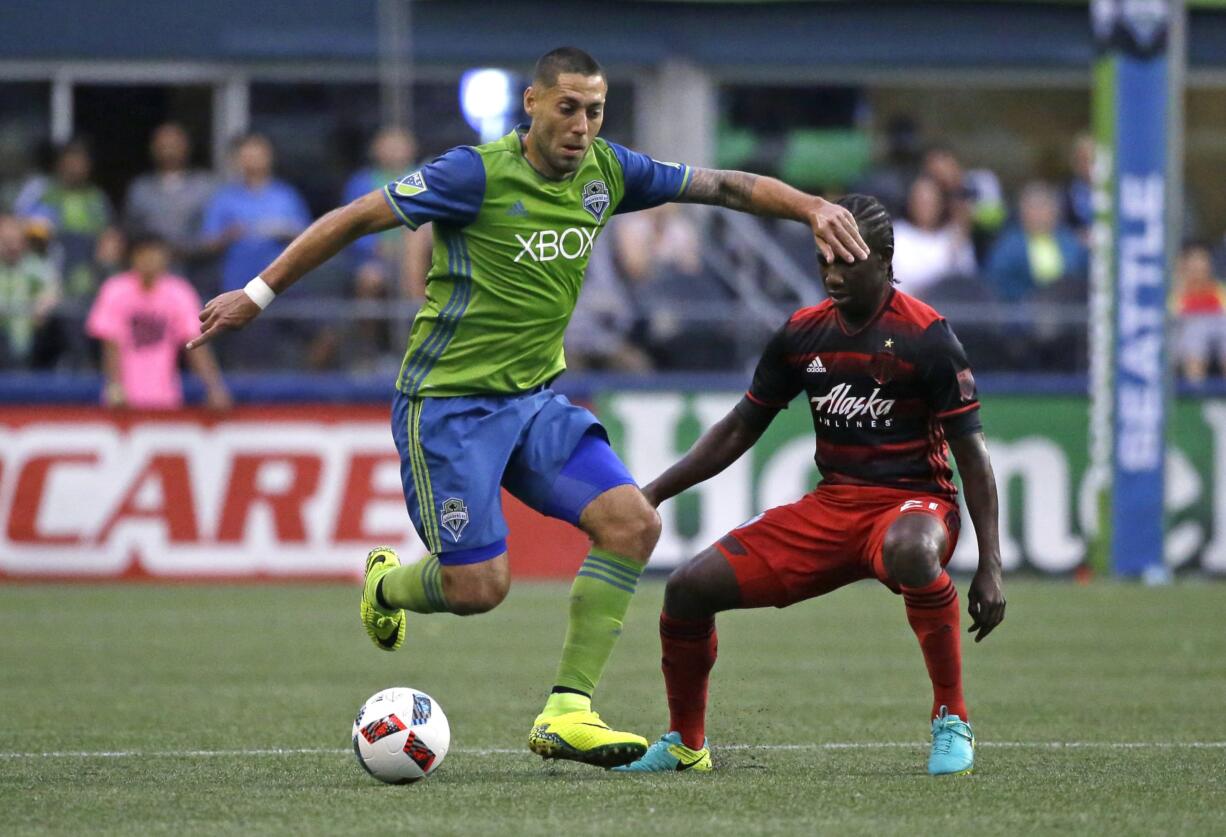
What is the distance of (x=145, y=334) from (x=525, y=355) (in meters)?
8.42

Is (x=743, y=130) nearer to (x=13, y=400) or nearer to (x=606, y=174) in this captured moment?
(x=13, y=400)

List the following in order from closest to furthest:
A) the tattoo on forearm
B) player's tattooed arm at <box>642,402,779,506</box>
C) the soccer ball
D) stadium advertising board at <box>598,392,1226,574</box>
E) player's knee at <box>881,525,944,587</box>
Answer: the soccer ball < player's knee at <box>881,525,944,587</box> < the tattoo on forearm < player's tattooed arm at <box>642,402,779,506</box> < stadium advertising board at <box>598,392,1226,574</box>

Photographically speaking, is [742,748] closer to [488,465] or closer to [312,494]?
[488,465]

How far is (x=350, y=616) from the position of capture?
1238cm

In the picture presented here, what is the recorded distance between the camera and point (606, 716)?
314 inches

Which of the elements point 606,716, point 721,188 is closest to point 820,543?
point 721,188

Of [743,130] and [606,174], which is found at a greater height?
[743,130]

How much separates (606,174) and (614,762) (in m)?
1.94

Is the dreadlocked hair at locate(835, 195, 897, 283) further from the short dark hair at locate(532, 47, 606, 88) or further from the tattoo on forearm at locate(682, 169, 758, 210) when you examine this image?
the short dark hair at locate(532, 47, 606, 88)

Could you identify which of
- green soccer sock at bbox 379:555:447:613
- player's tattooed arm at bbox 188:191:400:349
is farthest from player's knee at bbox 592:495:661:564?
player's tattooed arm at bbox 188:191:400:349

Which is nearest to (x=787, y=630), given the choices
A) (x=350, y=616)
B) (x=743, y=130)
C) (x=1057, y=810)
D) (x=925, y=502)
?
(x=350, y=616)

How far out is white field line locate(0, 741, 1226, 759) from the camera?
22.6 ft

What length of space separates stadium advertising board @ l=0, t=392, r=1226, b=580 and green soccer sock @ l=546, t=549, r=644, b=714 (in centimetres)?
785

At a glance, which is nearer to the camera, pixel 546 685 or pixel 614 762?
pixel 614 762
